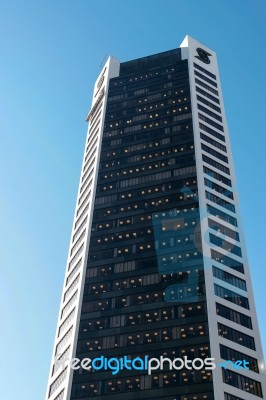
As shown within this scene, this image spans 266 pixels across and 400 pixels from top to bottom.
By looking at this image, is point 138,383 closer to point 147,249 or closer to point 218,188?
point 147,249

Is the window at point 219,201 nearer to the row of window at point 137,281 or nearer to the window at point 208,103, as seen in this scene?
the row of window at point 137,281

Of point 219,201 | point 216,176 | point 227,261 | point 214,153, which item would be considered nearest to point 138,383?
point 227,261

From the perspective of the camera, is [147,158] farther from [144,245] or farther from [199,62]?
[199,62]

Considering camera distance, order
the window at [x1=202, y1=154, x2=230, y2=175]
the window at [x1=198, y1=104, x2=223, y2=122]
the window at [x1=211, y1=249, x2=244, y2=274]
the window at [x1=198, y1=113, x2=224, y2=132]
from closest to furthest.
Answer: the window at [x1=211, y1=249, x2=244, y2=274]
the window at [x1=202, y1=154, x2=230, y2=175]
the window at [x1=198, y1=113, x2=224, y2=132]
the window at [x1=198, y1=104, x2=223, y2=122]

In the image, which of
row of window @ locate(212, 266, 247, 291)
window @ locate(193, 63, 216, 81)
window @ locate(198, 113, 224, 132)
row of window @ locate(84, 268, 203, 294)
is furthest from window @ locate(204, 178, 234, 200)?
window @ locate(193, 63, 216, 81)

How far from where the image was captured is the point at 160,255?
108 m

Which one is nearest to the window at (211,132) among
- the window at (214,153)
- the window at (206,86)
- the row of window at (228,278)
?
the window at (214,153)

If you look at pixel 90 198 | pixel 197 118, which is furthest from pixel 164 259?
pixel 197 118

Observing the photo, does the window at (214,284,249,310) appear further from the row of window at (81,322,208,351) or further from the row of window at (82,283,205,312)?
the row of window at (81,322,208,351)

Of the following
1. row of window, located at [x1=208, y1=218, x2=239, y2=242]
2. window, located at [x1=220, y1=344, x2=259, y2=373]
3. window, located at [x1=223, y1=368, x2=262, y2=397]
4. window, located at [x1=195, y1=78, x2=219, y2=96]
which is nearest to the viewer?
window, located at [x1=223, y1=368, x2=262, y2=397]

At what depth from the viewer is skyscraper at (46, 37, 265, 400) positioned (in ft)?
302

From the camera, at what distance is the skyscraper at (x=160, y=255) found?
302ft

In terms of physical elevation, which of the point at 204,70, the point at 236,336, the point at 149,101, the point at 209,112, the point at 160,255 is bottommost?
the point at 236,336

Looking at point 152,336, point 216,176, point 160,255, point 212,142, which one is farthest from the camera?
point 212,142
